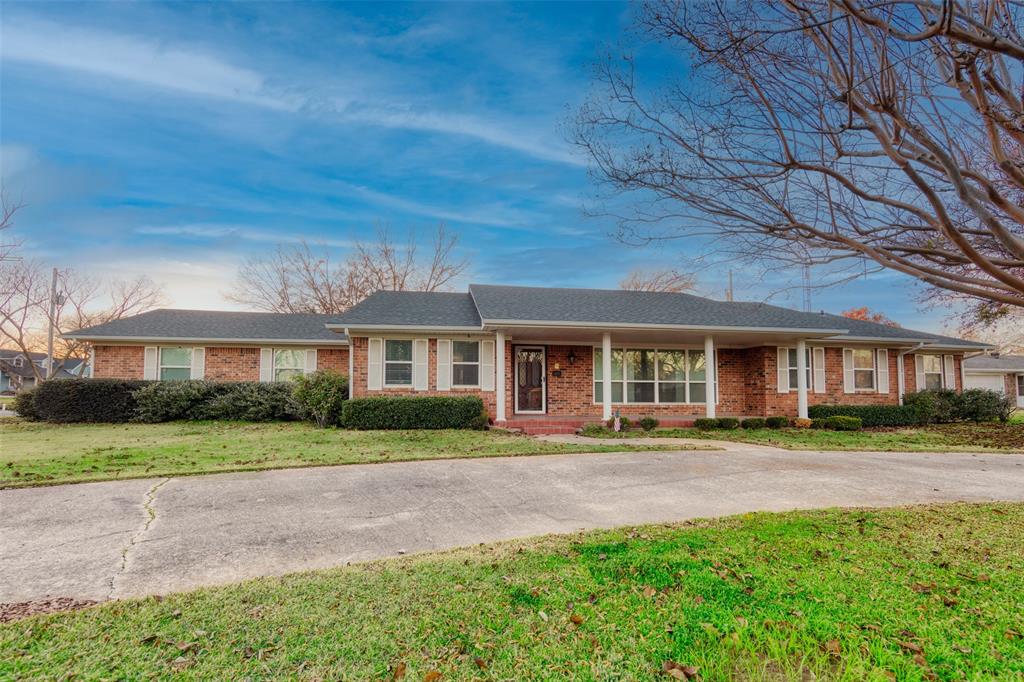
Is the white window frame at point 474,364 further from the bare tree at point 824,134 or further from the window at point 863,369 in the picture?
the window at point 863,369

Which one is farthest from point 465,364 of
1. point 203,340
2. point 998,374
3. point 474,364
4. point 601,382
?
point 998,374

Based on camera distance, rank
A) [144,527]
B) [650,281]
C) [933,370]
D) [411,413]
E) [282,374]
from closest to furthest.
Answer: [144,527]
[411,413]
[282,374]
[933,370]
[650,281]

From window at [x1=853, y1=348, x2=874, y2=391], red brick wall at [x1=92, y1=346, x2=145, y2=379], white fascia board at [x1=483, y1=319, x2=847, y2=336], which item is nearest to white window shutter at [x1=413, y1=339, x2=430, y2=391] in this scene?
white fascia board at [x1=483, y1=319, x2=847, y2=336]

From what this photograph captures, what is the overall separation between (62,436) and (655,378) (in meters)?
16.2

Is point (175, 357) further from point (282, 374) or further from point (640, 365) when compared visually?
point (640, 365)

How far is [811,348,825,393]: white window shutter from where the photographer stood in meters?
18.1

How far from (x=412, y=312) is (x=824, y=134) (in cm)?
1250

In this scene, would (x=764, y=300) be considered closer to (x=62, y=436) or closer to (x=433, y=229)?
(x=62, y=436)

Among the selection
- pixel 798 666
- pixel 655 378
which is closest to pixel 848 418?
pixel 655 378

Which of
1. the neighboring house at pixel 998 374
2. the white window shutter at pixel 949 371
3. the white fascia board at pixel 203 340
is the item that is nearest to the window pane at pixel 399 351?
the white fascia board at pixel 203 340

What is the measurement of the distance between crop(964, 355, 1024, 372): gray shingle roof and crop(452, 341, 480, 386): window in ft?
120

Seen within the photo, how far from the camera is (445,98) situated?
38.8 feet

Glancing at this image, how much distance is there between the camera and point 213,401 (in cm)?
1683

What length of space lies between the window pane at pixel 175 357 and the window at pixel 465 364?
9.53 meters
